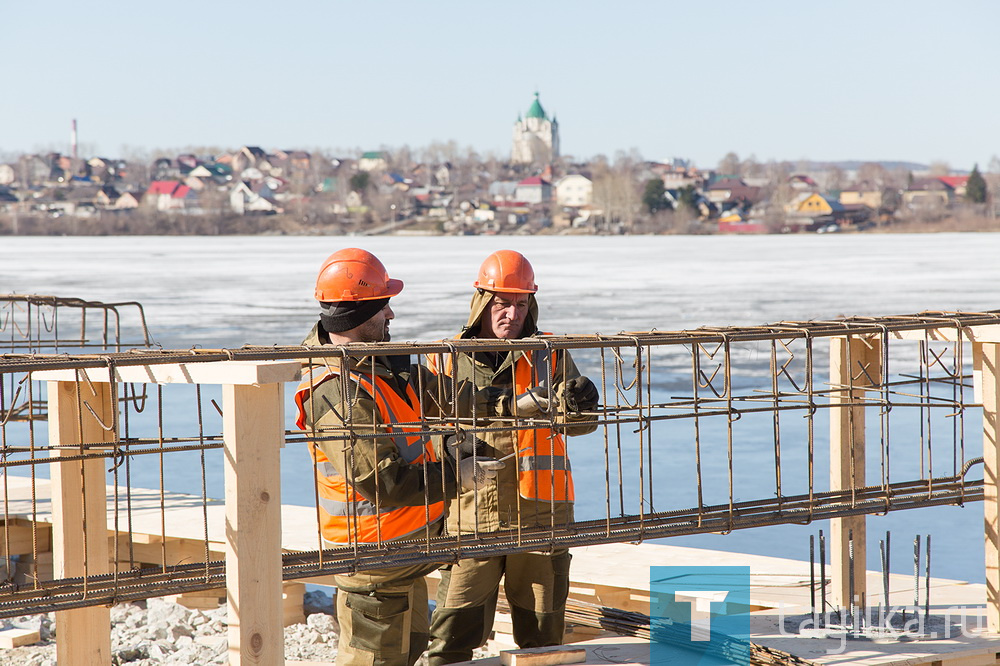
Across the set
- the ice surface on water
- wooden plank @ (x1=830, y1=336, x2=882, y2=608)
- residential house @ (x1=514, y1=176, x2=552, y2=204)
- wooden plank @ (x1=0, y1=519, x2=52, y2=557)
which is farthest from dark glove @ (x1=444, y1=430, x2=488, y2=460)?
residential house @ (x1=514, y1=176, x2=552, y2=204)

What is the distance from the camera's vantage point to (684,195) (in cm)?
9225

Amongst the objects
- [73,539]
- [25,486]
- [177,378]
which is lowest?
[25,486]

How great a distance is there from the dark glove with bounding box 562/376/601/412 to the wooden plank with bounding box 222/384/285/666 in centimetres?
131

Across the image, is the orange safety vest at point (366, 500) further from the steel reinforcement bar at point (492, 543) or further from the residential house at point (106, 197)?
the residential house at point (106, 197)

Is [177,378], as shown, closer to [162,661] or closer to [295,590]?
[162,661]

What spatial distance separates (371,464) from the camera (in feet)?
11.9

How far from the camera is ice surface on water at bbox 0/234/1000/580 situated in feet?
30.8

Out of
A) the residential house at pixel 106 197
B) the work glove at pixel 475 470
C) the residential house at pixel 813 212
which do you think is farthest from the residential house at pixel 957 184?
the work glove at pixel 475 470

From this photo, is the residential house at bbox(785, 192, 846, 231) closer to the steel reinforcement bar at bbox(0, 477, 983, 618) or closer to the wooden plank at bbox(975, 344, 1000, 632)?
the wooden plank at bbox(975, 344, 1000, 632)

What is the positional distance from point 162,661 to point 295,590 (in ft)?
3.37

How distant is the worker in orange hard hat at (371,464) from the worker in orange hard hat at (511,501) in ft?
1.44

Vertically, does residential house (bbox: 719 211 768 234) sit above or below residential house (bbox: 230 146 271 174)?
below

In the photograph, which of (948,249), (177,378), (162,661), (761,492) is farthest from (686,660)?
(948,249)

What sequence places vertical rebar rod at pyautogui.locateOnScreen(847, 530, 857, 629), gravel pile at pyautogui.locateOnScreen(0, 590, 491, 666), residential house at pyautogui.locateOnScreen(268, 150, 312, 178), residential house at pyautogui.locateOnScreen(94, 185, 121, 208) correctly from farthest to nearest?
residential house at pyautogui.locateOnScreen(268, 150, 312, 178) < residential house at pyautogui.locateOnScreen(94, 185, 121, 208) < gravel pile at pyautogui.locateOnScreen(0, 590, 491, 666) < vertical rebar rod at pyautogui.locateOnScreen(847, 530, 857, 629)
